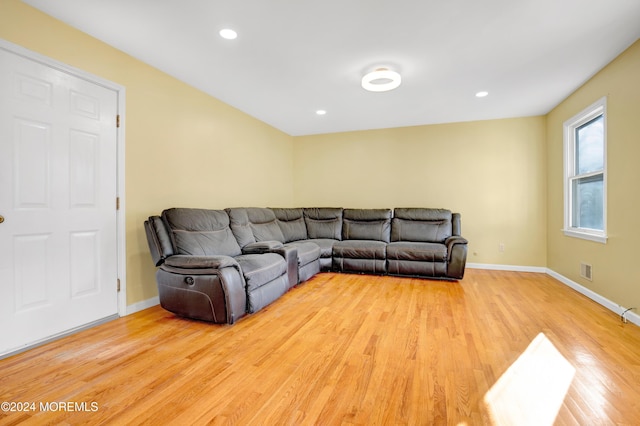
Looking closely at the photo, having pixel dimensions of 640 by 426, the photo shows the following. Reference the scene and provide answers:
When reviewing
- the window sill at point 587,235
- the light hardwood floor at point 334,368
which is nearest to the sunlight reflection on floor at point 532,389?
the light hardwood floor at point 334,368

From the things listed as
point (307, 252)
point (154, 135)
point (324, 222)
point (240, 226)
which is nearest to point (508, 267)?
point (324, 222)

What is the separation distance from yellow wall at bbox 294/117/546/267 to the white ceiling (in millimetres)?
954

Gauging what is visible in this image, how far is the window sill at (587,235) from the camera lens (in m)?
3.04

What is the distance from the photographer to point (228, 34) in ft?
7.97

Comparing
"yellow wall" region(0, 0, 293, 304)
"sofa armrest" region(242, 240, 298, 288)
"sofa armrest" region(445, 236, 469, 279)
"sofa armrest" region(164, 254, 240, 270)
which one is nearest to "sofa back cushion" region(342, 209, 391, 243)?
"sofa armrest" region(445, 236, 469, 279)

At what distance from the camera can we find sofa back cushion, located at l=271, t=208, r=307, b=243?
4.81m

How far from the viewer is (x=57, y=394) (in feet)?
5.16

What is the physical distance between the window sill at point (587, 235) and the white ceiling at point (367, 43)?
1.76 meters

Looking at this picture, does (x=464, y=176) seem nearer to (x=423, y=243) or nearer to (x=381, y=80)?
(x=423, y=243)

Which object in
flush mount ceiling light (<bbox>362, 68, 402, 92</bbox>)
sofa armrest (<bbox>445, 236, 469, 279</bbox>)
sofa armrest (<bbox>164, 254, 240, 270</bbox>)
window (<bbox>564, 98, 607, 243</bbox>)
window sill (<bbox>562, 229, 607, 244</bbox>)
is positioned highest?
flush mount ceiling light (<bbox>362, 68, 402, 92</bbox>)

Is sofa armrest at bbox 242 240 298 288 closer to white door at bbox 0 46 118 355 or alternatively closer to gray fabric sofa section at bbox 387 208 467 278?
white door at bbox 0 46 118 355

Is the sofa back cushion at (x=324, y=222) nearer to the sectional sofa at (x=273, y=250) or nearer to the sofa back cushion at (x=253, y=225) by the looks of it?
the sectional sofa at (x=273, y=250)

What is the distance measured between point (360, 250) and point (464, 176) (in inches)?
89.4

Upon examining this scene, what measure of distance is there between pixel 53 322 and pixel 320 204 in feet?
14.3
